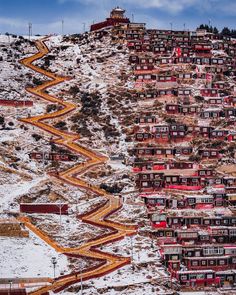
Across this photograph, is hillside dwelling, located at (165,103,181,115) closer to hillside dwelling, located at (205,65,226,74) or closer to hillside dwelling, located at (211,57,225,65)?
hillside dwelling, located at (205,65,226,74)

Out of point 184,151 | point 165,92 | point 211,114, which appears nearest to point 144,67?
point 165,92

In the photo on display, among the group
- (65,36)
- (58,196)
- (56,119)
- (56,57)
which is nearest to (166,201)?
(58,196)

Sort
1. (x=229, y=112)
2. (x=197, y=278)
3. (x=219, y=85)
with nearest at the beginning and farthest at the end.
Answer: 1. (x=197, y=278)
2. (x=229, y=112)
3. (x=219, y=85)

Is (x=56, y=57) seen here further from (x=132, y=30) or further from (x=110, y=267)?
(x=110, y=267)

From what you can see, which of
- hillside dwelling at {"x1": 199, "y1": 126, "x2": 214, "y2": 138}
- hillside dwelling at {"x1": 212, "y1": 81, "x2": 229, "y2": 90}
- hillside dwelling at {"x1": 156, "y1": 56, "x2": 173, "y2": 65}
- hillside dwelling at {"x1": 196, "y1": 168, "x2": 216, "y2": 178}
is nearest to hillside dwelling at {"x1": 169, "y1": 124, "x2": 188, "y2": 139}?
hillside dwelling at {"x1": 199, "y1": 126, "x2": 214, "y2": 138}

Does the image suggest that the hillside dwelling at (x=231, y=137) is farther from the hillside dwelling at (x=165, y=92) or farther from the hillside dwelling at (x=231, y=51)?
the hillside dwelling at (x=231, y=51)

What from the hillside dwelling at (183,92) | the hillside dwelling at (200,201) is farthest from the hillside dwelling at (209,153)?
the hillside dwelling at (183,92)

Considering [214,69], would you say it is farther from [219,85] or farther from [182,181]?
[182,181]

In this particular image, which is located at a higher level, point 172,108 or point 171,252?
point 172,108
